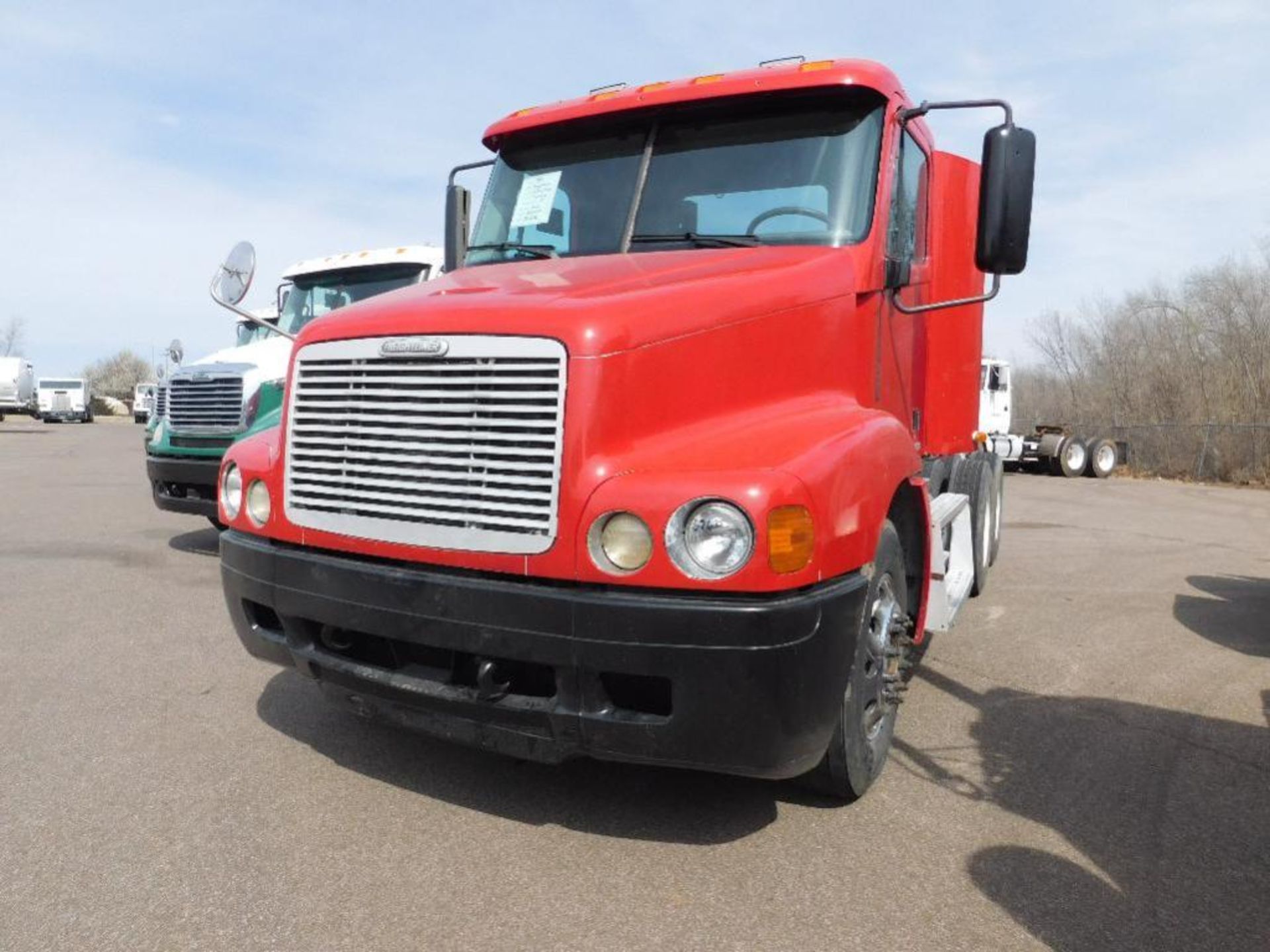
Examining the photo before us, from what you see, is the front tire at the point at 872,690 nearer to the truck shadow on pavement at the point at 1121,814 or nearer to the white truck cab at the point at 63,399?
the truck shadow on pavement at the point at 1121,814

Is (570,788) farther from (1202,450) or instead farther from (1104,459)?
(1202,450)

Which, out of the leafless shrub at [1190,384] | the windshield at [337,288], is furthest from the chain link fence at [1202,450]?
the windshield at [337,288]

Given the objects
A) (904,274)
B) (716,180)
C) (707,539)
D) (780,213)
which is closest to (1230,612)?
(904,274)

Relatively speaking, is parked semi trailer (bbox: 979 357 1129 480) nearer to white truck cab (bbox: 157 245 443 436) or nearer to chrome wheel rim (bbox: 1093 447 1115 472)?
chrome wheel rim (bbox: 1093 447 1115 472)

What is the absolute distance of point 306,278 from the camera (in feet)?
29.7

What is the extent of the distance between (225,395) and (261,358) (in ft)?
1.35

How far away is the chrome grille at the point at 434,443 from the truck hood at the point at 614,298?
75 mm

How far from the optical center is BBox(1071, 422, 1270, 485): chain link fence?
23.9m

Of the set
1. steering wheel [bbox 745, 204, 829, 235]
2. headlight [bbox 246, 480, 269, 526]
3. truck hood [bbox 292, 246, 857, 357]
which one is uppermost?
steering wheel [bbox 745, 204, 829, 235]

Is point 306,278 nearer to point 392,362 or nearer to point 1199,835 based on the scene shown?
point 392,362

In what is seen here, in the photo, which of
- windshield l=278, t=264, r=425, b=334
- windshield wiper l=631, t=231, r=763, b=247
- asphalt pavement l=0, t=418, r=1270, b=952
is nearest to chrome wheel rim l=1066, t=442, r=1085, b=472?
asphalt pavement l=0, t=418, r=1270, b=952

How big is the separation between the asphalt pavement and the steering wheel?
7.02 feet

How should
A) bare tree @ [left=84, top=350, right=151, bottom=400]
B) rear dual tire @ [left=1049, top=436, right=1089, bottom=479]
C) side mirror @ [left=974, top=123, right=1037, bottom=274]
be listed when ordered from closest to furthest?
side mirror @ [left=974, top=123, right=1037, bottom=274] → rear dual tire @ [left=1049, top=436, right=1089, bottom=479] → bare tree @ [left=84, top=350, right=151, bottom=400]

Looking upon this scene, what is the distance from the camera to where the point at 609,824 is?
3.22 m
